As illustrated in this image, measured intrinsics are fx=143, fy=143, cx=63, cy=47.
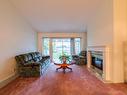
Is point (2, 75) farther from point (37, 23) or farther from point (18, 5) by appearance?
point (37, 23)

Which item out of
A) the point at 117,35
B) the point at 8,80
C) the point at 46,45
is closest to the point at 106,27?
the point at 117,35

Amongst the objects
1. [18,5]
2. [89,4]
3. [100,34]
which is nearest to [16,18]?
[18,5]

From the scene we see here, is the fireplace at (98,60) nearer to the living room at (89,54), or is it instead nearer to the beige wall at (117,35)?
the living room at (89,54)

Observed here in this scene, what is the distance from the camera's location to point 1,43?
4742 mm

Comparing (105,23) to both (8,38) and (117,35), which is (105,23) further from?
(8,38)

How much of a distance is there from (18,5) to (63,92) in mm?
4249

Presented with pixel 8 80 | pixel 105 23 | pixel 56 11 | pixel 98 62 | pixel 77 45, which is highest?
pixel 56 11

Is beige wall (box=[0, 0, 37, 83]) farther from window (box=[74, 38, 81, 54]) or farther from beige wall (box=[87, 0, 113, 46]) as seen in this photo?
window (box=[74, 38, 81, 54])

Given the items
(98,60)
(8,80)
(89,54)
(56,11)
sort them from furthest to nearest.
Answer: (89,54) < (56,11) < (98,60) < (8,80)

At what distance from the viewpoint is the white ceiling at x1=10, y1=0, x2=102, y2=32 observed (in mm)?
5977

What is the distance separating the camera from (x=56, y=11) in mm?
6789

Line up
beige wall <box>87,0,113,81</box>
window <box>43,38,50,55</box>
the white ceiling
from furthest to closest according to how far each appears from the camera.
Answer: window <box>43,38,50,55</box> < the white ceiling < beige wall <box>87,0,113,81</box>

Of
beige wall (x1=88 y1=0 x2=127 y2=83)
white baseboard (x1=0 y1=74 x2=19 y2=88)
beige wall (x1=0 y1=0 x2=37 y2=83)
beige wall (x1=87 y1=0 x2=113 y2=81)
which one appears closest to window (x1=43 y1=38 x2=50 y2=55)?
beige wall (x1=0 y1=0 x2=37 y2=83)

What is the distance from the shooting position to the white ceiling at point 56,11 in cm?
598
